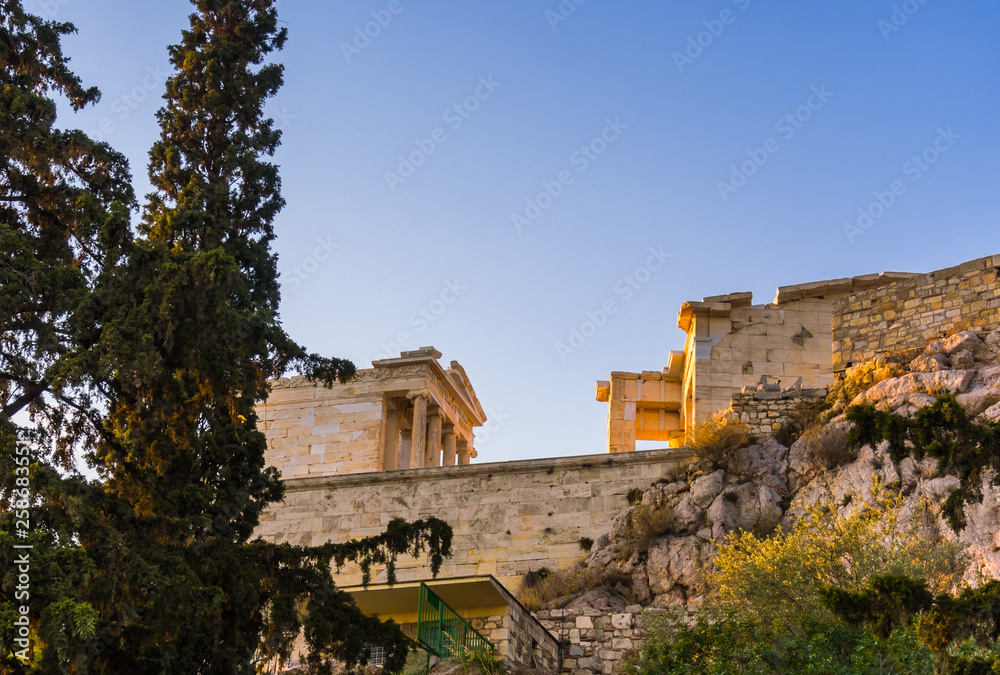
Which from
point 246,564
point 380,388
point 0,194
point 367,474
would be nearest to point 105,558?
point 246,564

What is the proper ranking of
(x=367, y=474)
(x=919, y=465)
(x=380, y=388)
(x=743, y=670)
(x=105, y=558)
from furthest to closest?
(x=380, y=388) < (x=367, y=474) < (x=919, y=465) < (x=743, y=670) < (x=105, y=558)

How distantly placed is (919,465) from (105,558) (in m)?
13.8

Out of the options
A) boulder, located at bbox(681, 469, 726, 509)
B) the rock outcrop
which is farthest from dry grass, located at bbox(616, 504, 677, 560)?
boulder, located at bbox(681, 469, 726, 509)

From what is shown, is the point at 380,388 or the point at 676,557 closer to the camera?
the point at 676,557

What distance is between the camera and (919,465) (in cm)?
2166

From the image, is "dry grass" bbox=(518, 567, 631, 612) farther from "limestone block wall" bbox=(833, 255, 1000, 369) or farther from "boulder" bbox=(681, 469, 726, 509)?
"limestone block wall" bbox=(833, 255, 1000, 369)

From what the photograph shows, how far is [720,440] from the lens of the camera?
24.9 m

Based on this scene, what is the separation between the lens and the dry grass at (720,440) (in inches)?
976

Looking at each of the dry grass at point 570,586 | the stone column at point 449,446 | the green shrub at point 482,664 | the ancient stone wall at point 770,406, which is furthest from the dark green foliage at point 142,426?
the stone column at point 449,446

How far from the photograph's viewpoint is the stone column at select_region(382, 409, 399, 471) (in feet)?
106

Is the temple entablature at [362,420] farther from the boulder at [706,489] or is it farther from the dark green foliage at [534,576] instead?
the boulder at [706,489]

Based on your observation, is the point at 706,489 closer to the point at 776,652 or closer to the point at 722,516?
the point at 722,516

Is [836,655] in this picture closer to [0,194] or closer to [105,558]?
[105,558]

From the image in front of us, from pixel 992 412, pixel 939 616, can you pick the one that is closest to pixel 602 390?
pixel 992 412
